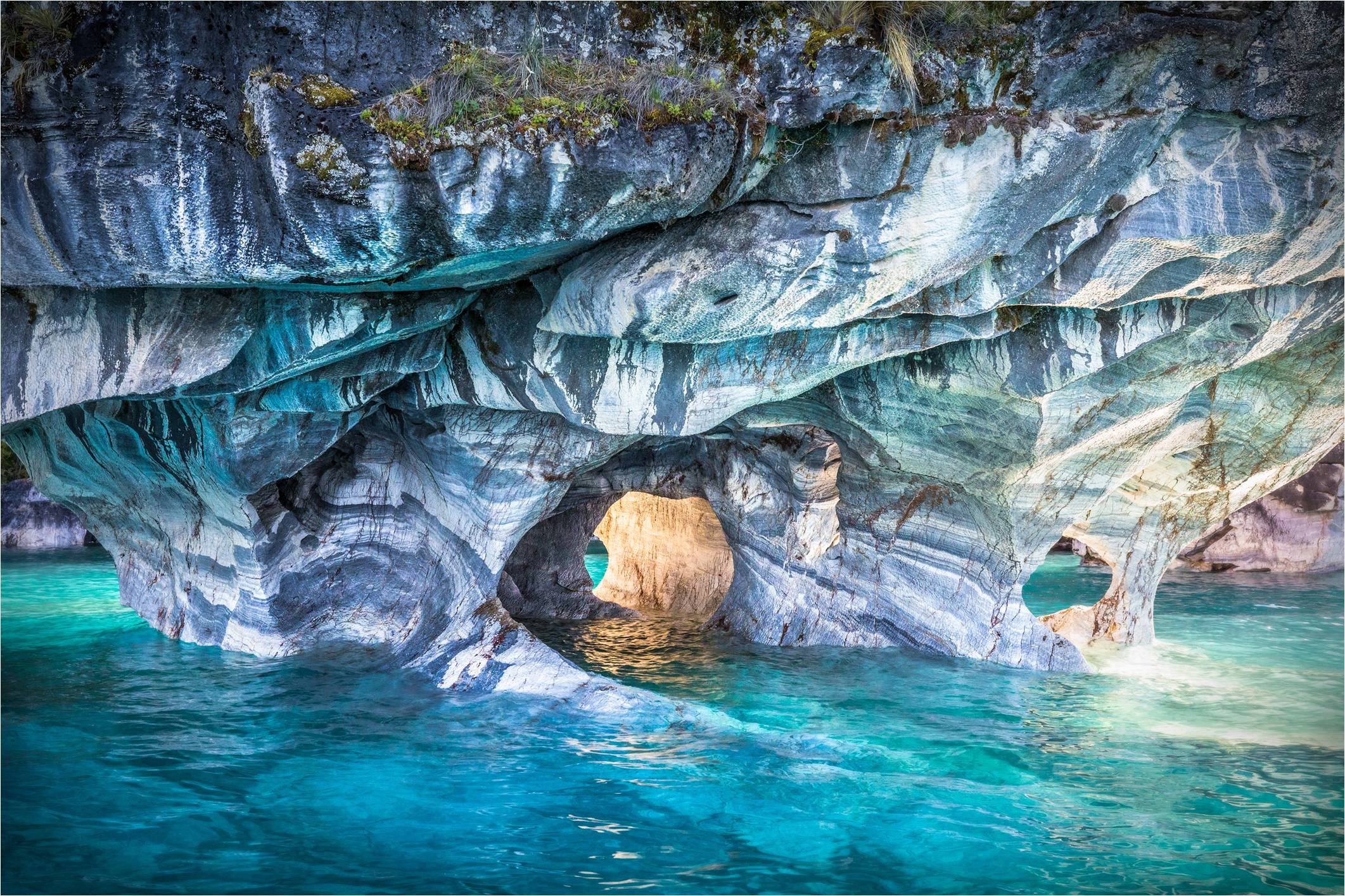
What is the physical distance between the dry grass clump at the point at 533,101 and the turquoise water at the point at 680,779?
5.21m

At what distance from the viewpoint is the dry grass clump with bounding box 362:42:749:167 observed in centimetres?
740

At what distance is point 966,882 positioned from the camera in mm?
7145

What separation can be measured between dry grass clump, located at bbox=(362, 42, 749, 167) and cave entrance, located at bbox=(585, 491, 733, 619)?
1136 centimetres

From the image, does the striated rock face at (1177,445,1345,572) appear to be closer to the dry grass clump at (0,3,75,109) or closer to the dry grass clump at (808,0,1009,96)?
the dry grass clump at (808,0,1009,96)

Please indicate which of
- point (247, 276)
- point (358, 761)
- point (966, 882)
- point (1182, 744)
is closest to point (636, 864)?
point (966, 882)

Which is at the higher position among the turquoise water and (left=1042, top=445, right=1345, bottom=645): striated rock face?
(left=1042, top=445, right=1345, bottom=645): striated rock face

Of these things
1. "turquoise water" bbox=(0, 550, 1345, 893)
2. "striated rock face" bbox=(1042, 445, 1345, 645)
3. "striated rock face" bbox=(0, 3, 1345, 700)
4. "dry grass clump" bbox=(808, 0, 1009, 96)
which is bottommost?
"turquoise water" bbox=(0, 550, 1345, 893)

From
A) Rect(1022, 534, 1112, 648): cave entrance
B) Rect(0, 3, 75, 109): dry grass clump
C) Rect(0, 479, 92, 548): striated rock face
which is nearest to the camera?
Rect(0, 3, 75, 109): dry grass clump

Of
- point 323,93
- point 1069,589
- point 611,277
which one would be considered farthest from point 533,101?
point 1069,589

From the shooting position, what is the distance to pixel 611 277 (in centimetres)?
886

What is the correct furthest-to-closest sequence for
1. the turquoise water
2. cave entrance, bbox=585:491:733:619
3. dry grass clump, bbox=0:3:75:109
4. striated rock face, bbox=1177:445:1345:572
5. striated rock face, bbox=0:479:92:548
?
striated rock face, bbox=0:479:92:548, striated rock face, bbox=1177:445:1345:572, cave entrance, bbox=585:491:733:619, the turquoise water, dry grass clump, bbox=0:3:75:109

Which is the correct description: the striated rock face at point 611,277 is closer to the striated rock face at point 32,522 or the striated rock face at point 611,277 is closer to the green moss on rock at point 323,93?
the green moss on rock at point 323,93

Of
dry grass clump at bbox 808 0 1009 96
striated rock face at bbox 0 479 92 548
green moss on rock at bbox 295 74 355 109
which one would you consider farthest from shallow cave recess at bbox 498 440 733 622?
striated rock face at bbox 0 479 92 548

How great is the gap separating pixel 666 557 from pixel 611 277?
39.8 feet
